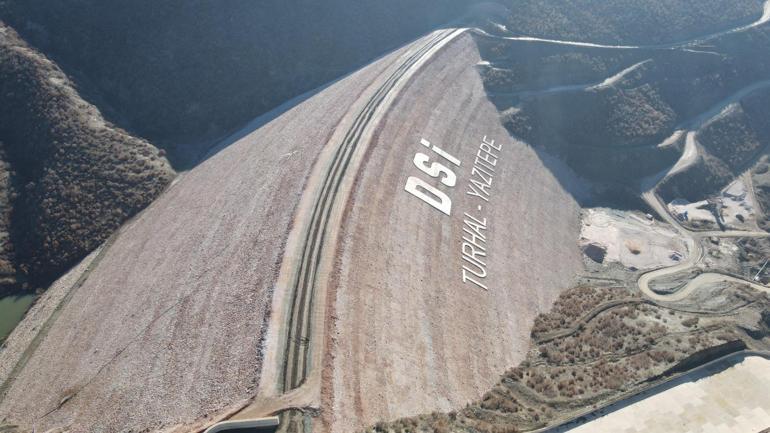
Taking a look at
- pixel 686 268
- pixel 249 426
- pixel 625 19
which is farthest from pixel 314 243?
pixel 625 19

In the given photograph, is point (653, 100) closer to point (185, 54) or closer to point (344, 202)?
point (344, 202)

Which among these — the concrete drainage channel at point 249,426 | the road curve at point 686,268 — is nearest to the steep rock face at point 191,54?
the concrete drainage channel at point 249,426

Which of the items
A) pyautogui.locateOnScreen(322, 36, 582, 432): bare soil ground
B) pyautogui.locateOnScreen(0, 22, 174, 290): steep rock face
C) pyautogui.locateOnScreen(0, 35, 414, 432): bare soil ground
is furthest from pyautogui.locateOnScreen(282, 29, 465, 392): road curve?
pyautogui.locateOnScreen(0, 22, 174, 290): steep rock face

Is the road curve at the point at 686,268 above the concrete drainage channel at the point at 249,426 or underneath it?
above

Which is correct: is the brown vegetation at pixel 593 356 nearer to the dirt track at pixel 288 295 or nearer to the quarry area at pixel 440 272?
the quarry area at pixel 440 272

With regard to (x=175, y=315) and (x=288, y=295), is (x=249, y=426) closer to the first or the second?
(x=288, y=295)

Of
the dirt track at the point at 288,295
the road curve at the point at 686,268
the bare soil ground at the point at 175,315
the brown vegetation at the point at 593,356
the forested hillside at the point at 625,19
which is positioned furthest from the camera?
the forested hillside at the point at 625,19

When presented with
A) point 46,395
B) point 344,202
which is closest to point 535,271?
point 344,202
